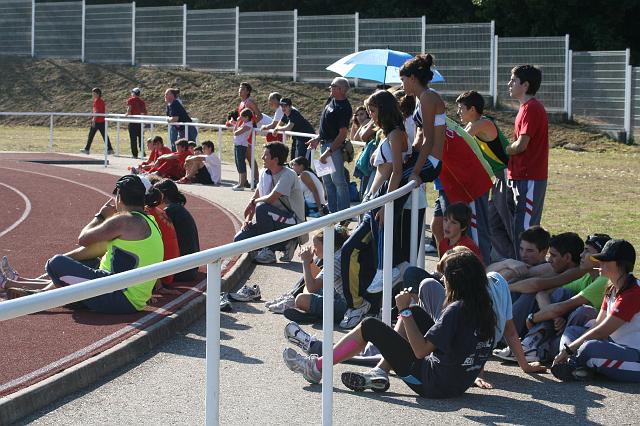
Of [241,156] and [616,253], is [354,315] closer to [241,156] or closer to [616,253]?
[616,253]

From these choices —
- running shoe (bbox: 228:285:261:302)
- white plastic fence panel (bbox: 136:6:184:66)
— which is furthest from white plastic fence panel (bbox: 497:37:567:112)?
running shoe (bbox: 228:285:261:302)

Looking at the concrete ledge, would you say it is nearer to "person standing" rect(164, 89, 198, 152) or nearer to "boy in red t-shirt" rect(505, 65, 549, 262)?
"boy in red t-shirt" rect(505, 65, 549, 262)

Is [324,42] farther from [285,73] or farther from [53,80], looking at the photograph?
[53,80]

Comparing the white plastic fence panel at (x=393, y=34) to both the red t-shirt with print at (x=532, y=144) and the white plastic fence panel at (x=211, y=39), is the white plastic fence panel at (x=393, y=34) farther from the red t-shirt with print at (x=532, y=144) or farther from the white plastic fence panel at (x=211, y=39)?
the red t-shirt with print at (x=532, y=144)

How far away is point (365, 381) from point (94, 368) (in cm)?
183

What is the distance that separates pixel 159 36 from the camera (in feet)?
145

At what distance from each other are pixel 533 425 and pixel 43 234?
9.94 meters

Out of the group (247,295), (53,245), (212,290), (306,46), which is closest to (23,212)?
(53,245)

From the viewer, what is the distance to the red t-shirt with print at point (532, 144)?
9781 mm

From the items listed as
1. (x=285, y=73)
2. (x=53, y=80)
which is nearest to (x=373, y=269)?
(x=285, y=73)

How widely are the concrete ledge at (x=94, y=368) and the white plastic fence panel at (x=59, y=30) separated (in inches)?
1525

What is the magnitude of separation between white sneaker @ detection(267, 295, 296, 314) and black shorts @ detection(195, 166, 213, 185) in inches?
482

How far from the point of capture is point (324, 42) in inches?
1549

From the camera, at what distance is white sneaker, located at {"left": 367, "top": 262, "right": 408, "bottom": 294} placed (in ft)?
26.6
